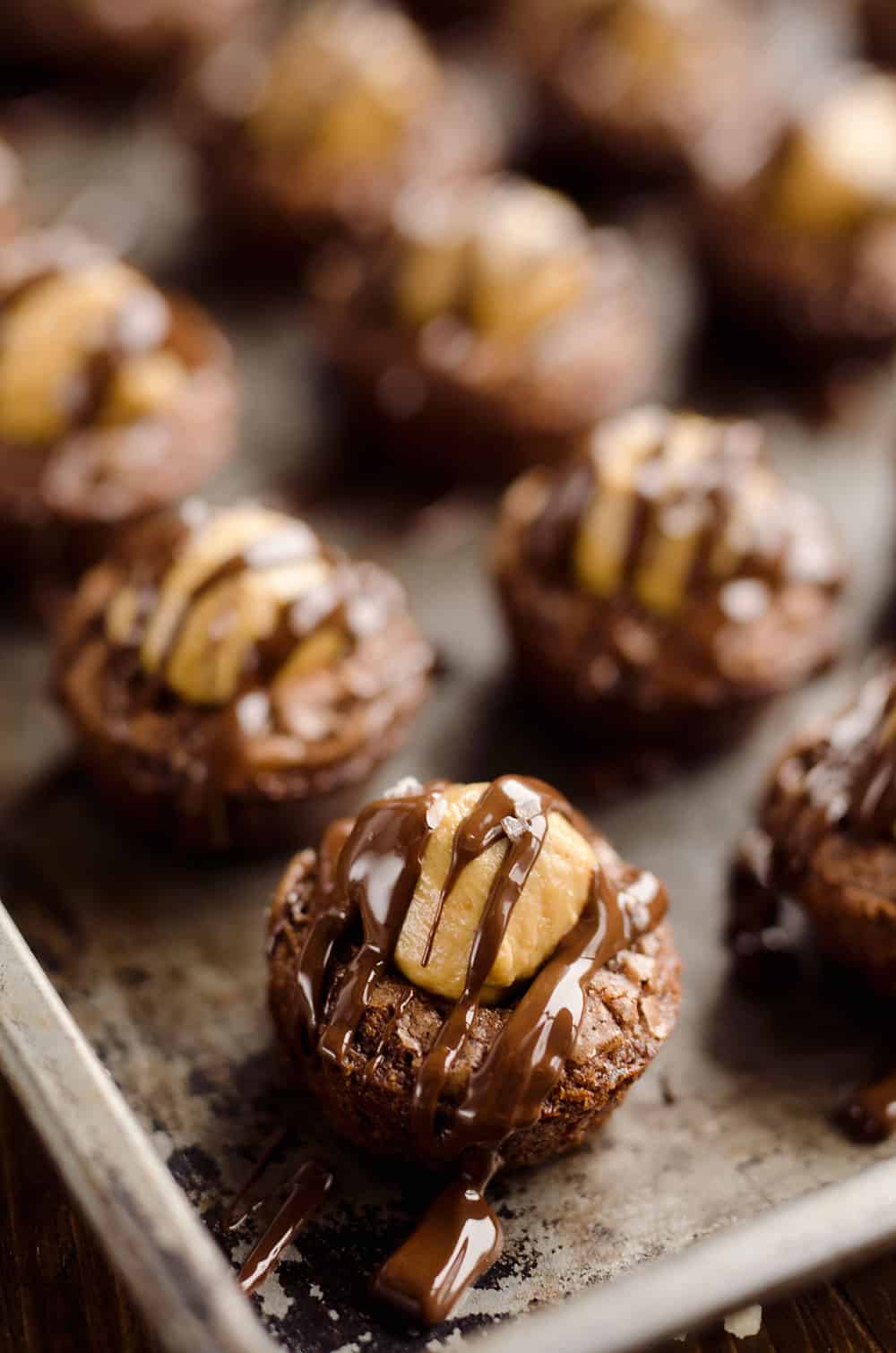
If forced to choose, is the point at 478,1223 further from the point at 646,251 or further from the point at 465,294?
the point at 646,251

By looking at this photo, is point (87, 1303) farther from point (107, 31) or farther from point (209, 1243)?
point (107, 31)

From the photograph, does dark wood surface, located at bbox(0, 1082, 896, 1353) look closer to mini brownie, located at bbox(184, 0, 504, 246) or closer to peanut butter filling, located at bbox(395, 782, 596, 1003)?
peanut butter filling, located at bbox(395, 782, 596, 1003)

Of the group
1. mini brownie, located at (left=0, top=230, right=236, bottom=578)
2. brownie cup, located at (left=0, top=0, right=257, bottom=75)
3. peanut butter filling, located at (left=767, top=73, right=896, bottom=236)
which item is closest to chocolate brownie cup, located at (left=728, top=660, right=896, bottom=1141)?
mini brownie, located at (left=0, top=230, right=236, bottom=578)

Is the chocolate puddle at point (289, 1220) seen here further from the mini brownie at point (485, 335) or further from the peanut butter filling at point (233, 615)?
the mini brownie at point (485, 335)

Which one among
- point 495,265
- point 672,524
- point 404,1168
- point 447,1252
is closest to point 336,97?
point 495,265

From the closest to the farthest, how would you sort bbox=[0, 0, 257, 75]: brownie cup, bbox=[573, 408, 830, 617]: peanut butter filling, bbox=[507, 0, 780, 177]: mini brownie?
bbox=[573, 408, 830, 617]: peanut butter filling
bbox=[507, 0, 780, 177]: mini brownie
bbox=[0, 0, 257, 75]: brownie cup

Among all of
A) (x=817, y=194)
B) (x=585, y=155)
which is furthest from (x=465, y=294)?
(x=585, y=155)

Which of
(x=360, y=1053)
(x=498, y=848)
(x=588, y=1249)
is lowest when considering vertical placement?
(x=588, y=1249)
